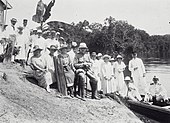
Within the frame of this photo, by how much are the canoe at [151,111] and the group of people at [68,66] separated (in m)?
0.44

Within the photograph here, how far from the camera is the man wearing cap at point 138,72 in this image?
959 cm

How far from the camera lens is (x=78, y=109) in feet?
20.1

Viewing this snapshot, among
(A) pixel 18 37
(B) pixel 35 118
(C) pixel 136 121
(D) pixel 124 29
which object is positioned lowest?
(C) pixel 136 121

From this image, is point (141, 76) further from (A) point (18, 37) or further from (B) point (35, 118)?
(B) point (35, 118)

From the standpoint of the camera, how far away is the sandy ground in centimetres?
498

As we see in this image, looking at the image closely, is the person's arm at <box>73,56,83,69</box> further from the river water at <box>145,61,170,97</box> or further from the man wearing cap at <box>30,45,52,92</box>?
the river water at <box>145,61,170,97</box>

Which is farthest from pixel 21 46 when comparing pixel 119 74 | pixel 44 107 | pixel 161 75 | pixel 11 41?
pixel 161 75

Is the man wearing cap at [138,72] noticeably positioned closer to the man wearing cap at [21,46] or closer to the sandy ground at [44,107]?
the sandy ground at [44,107]

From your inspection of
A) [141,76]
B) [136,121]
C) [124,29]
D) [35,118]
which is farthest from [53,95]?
[124,29]

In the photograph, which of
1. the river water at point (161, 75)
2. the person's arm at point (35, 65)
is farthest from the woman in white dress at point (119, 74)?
the river water at point (161, 75)

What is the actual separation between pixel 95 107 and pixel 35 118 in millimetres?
1890

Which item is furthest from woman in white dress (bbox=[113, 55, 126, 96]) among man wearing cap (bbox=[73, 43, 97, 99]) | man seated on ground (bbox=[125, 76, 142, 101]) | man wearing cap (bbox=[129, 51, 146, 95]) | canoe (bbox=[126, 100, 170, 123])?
man wearing cap (bbox=[73, 43, 97, 99])

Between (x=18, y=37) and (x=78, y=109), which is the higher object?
(x=18, y=37)

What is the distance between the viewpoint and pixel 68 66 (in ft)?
22.5
